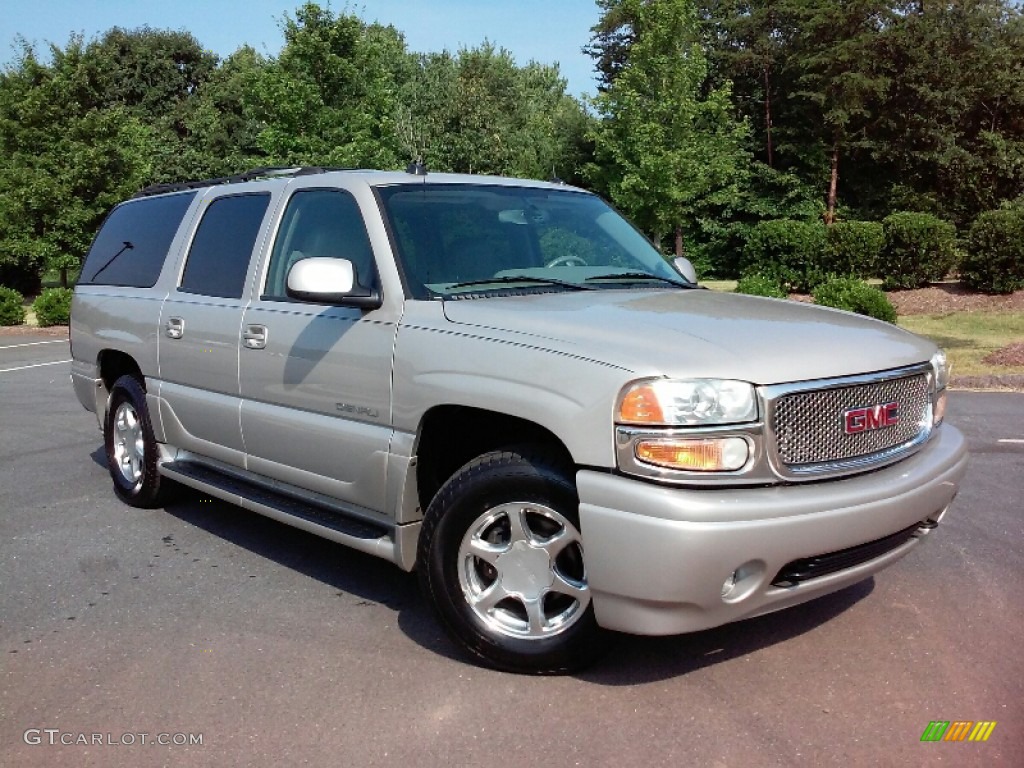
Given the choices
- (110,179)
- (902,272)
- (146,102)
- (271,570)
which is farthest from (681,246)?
(271,570)

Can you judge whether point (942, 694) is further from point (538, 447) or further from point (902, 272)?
point (902, 272)

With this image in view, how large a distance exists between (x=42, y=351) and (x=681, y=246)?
27.6 meters

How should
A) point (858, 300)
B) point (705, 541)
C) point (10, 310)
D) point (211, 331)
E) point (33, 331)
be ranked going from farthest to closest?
point (10, 310), point (33, 331), point (858, 300), point (211, 331), point (705, 541)

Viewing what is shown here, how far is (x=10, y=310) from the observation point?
21641 mm

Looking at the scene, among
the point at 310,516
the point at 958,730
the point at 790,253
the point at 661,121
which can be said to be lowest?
the point at 958,730

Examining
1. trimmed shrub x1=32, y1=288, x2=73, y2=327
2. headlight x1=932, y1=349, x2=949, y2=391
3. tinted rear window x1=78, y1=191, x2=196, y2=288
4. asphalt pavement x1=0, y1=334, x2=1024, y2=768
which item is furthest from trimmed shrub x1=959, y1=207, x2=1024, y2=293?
trimmed shrub x1=32, y1=288, x2=73, y2=327

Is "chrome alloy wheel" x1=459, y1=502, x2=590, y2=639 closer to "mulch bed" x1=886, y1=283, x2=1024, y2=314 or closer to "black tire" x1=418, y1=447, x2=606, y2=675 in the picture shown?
"black tire" x1=418, y1=447, x2=606, y2=675

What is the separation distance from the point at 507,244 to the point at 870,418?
1835 millimetres

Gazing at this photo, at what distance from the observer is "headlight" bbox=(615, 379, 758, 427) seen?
311 centimetres

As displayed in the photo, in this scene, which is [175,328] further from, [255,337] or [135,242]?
[135,242]

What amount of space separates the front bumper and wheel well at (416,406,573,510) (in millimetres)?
671

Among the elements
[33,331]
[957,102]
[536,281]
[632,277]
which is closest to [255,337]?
[536,281]

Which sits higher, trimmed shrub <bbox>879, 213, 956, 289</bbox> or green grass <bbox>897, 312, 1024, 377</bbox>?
trimmed shrub <bbox>879, 213, 956, 289</bbox>

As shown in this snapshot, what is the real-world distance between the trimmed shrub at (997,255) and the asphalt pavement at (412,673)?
15.0 m
